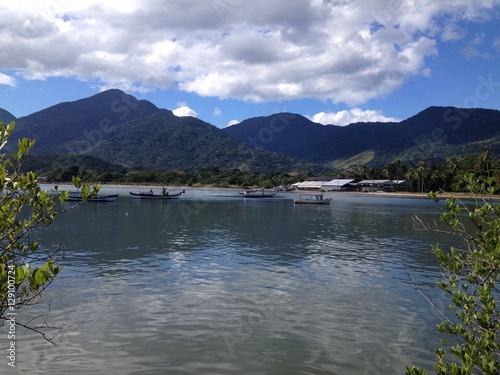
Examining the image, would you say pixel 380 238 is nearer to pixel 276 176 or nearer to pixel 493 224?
pixel 493 224

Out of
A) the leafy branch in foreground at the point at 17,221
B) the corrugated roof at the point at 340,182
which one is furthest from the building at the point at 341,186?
the leafy branch in foreground at the point at 17,221

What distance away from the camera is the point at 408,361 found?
33.1 feet

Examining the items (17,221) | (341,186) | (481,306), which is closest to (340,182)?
(341,186)

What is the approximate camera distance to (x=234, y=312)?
43.8 feet

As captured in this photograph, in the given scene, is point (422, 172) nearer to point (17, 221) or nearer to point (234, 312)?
point (234, 312)

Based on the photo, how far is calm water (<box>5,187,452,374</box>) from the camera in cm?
987

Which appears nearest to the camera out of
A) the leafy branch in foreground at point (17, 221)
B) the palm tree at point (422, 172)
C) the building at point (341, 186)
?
the leafy branch in foreground at point (17, 221)

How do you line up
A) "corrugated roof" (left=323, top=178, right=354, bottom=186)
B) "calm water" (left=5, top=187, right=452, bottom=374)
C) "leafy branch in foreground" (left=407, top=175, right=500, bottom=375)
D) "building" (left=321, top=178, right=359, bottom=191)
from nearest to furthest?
1. "leafy branch in foreground" (left=407, top=175, right=500, bottom=375)
2. "calm water" (left=5, top=187, right=452, bottom=374)
3. "building" (left=321, top=178, right=359, bottom=191)
4. "corrugated roof" (left=323, top=178, right=354, bottom=186)

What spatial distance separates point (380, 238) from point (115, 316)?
26.0 meters

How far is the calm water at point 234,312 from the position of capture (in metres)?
9.87

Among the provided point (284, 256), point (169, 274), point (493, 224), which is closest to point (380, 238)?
point (284, 256)

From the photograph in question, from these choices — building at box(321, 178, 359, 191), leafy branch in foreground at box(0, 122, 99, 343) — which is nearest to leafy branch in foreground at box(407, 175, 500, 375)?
leafy branch in foreground at box(0, 122, 99, 343)

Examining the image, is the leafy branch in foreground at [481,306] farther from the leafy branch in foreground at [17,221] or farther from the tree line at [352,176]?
the tree line at [352,176]

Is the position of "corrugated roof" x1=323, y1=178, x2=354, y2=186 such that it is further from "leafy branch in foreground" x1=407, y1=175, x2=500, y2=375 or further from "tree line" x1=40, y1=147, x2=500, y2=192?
"leafy branch in foreground" x1=407, y1=175, x2=500, y2=375
